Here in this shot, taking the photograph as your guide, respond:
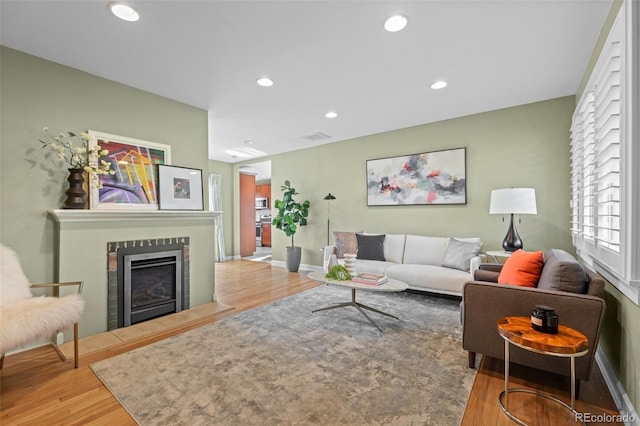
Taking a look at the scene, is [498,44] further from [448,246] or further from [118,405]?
[118,405]

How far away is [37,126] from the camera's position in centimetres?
263

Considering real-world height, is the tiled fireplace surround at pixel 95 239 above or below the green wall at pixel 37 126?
below

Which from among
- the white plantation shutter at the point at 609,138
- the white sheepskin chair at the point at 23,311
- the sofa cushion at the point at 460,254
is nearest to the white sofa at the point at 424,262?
the sofa cushion at the point at 460,254

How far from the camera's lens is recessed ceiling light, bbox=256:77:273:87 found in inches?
124

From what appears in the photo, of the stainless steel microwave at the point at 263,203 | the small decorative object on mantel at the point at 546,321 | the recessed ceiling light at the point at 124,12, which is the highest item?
the recessed ceiling light at the point at 124,12

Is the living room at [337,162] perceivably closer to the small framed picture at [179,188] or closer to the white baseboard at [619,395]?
the white baseboard at [619,395]

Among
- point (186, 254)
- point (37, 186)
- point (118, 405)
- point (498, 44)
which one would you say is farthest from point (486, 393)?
point (37, 186)

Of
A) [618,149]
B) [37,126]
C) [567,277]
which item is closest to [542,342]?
[567,277]

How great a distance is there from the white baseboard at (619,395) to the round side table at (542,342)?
0.24 m

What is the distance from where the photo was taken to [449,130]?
14.6ft

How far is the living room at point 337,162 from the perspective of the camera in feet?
8.18

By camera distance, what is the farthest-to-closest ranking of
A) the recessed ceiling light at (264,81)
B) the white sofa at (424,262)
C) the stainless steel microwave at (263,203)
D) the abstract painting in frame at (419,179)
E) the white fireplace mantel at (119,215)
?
the stainless steel microwave at (263,203), the abstract painting in frame at (419,179), the white sofa at (424,262), the recessed ceiling light at (264,81), the white fireplace mantel at (119,215)

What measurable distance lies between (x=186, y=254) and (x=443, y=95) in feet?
12.6

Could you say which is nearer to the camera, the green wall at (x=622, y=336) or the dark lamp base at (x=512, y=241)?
the green wall at (x=622, y=336)
